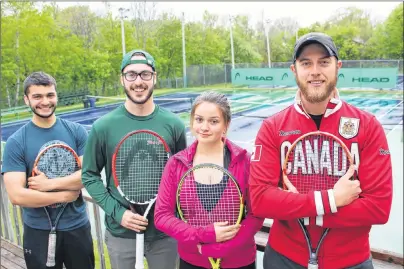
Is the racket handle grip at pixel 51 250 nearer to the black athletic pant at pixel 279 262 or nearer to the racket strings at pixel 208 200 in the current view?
the racket strings at pixel 208 200

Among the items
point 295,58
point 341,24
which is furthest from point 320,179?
point 341,24

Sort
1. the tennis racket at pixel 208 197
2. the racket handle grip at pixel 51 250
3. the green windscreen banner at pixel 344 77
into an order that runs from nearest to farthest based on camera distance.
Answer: the tennis racket at pixel 208 197, the racket handle grip at pixel 51 250, the green windscreen banner at pixel 344 77

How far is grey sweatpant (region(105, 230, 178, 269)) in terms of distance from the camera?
2348 mm

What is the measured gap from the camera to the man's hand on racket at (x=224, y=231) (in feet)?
5.94

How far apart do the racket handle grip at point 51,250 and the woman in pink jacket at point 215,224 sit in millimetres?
983

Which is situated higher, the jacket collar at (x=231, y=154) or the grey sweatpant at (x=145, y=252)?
the jacket collar at (x=231, y=154)

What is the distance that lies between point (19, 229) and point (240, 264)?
2856 mm

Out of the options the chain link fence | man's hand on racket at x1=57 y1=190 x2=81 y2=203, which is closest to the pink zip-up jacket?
man's hand on racket at x1=57 y1=190 x2=81 y2=203

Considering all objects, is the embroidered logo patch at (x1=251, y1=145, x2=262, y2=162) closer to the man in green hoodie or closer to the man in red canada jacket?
the man in red canada jacket

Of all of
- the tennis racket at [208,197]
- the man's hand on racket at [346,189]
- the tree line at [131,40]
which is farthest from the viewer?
the tree line at [131,40]

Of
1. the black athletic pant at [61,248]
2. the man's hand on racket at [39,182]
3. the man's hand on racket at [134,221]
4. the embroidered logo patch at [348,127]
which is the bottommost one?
the black athletic pant at [61,248]

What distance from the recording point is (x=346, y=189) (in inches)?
65.3

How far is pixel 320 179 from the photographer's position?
1764 mm

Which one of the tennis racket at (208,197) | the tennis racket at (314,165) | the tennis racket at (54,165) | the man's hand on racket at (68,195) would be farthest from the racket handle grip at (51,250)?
the tennis racket at (314,165)
